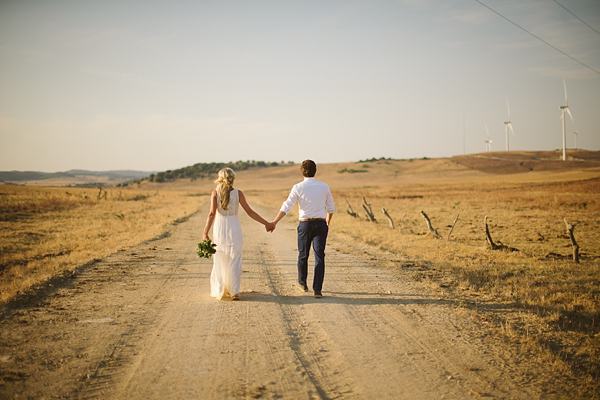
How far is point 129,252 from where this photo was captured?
13.4 m

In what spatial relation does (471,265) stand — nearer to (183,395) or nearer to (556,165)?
(183,395)

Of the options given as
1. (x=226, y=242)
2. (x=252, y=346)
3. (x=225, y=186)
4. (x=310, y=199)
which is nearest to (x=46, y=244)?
(x=226, y=242)

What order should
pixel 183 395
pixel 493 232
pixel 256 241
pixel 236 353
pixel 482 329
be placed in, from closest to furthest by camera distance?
pixel 183 395 < pixel 236 353 < pixel 482 329 < pixel 256 241 < pixel 493 232

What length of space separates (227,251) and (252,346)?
2598mm

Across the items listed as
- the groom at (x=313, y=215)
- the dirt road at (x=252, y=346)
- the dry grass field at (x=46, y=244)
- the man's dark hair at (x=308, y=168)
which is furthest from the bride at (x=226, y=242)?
the dry grass field at (x=46, y=244)

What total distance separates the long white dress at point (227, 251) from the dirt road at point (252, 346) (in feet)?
1.23

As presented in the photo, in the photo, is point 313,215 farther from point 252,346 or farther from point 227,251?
point 252,346

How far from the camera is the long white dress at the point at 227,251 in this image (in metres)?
7.55

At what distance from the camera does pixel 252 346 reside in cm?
528

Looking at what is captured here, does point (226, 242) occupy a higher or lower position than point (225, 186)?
lower

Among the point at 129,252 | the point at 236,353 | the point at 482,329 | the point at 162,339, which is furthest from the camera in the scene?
the point at 129,252

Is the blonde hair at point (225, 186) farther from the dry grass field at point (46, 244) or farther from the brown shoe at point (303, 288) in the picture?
the dry grass field at point (46, 244)

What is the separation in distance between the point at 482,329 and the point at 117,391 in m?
4.84

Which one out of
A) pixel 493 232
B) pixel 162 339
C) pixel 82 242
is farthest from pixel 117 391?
pixel 493 232
